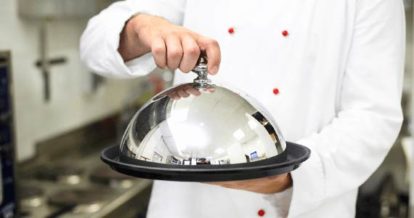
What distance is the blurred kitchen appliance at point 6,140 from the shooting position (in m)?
1.46

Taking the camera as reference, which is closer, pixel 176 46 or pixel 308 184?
pixel 176 46

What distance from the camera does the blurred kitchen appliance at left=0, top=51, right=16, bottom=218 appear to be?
1.46m

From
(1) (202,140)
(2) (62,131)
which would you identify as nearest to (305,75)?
(1) (202,140)

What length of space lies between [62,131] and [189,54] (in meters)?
1.56

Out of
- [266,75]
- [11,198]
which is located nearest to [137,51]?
[266,75]

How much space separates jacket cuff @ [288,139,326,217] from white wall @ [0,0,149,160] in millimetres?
1110

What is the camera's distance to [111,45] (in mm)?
899

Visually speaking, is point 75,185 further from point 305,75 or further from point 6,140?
point 305,75

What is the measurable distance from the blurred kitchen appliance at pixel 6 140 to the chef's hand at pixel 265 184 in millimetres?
821

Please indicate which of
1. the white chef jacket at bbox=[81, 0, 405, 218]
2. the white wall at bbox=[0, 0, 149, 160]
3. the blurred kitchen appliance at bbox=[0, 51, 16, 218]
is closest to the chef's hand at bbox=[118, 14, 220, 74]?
the white chef jacket at bbox=[81, 0, 405, 218]

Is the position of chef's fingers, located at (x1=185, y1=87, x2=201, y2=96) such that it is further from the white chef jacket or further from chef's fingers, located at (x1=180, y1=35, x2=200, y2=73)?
the white chef jacket

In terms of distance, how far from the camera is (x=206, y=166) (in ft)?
2.13

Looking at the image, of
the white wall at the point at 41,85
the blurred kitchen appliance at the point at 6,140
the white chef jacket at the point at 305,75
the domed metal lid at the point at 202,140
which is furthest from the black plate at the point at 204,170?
the white wall at the point at 41,85

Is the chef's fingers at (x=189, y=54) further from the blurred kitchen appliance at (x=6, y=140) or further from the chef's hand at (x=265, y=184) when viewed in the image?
the blurred kitchen appliance at (x=6, y=140)
